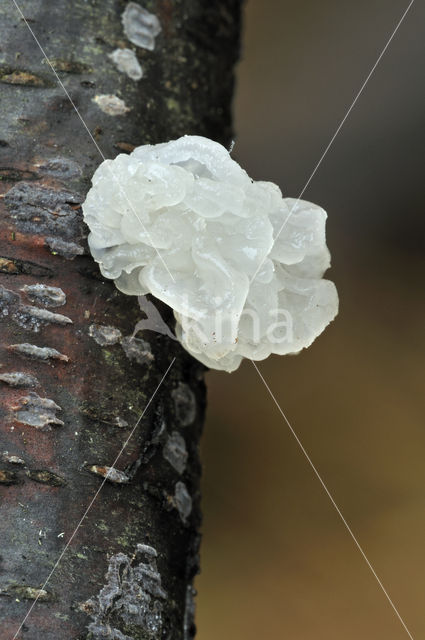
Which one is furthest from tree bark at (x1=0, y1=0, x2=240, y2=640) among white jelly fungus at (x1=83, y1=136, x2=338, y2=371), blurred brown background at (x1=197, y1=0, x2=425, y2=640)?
blurred brown background at (x1=197, y1=0, x2=425, y2=640)

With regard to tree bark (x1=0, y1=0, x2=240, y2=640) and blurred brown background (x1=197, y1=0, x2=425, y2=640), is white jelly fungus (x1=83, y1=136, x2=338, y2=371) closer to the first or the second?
tree bark (x1=0, y1=0, x2=240, y2=640)

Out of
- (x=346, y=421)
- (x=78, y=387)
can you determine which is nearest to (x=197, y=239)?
(x=78, y=387)

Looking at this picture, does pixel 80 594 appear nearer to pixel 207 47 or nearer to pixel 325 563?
pixel 207 47

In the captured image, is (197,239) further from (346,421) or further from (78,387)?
(346,421)

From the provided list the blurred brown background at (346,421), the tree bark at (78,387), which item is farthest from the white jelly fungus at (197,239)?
the blurred brown background at (346,421)

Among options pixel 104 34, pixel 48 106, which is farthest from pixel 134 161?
pixel 104 34
